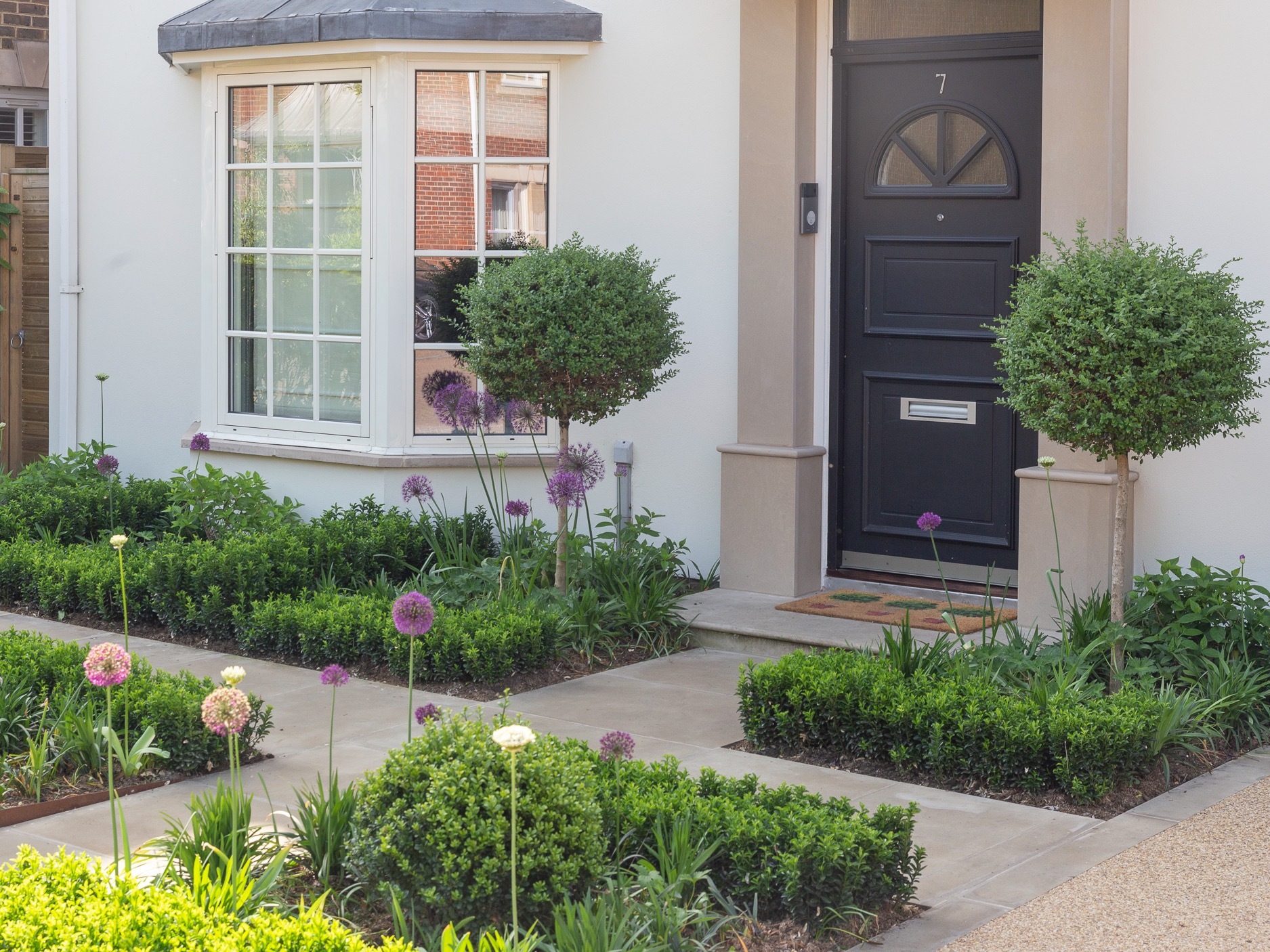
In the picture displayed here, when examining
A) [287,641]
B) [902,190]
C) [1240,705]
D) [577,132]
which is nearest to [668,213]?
[577,132]

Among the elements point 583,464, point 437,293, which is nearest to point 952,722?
point 583,464

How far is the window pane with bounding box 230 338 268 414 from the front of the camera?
8883 mm

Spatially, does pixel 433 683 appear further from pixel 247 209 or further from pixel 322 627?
pixel 247 209

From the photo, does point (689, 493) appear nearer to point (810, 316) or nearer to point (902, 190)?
point (810, 316)

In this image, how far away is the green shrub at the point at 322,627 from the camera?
20.3ft

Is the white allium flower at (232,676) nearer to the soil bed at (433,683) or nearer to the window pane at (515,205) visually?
the soil bed at (433,683)

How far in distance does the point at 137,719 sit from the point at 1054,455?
380 cm

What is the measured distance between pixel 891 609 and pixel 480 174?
3.37 metres

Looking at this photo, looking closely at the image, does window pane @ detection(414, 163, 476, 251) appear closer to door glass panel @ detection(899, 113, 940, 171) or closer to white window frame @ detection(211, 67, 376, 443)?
white window frame @ detection(211, 67, 376, 443)

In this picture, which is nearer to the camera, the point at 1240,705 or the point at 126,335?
the point at 1240,705

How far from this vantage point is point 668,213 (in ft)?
25.2

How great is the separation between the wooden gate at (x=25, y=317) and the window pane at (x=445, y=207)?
3.82 m

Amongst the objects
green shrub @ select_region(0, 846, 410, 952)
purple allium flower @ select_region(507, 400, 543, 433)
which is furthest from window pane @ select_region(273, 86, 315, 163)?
green shrub @ select_region(0, 846, 410, 952)

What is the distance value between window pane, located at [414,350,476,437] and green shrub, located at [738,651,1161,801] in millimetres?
3579
